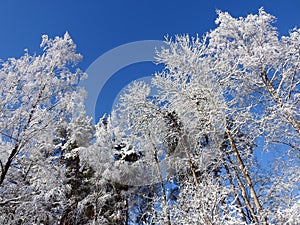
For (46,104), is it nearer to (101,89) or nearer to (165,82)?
(165,82)

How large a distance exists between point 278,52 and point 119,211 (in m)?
10.9

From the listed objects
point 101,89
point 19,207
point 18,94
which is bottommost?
point 19,207

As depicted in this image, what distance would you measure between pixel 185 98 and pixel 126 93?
16.3 ft

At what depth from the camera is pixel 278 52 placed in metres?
6.87

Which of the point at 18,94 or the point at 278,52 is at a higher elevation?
the point at 278,52

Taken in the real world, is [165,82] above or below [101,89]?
below

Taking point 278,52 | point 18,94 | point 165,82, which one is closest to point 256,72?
point 278,52

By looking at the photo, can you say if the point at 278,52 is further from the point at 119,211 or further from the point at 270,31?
the point at 119,211

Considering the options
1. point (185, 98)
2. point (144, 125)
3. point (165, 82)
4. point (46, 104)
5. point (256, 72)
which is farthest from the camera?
point (144, 125)

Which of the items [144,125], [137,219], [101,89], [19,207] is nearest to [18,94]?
[19,207]

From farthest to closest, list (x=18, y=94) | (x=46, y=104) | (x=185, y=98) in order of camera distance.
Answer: (x=185, y=98), (x=46, y=104), (x=18, y=94)

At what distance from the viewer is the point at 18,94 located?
20.2 feet

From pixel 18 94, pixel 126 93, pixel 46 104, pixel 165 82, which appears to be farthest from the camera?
pixel 126 93

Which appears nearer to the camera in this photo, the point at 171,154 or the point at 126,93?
the point at 171,154
